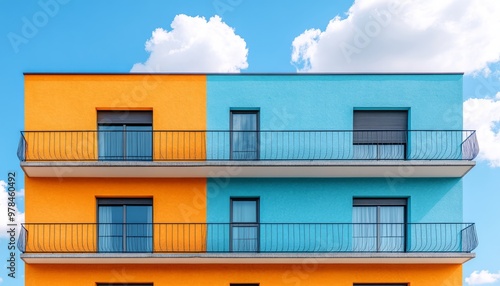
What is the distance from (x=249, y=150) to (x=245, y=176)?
830mm

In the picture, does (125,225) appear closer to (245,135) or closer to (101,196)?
(101,196)

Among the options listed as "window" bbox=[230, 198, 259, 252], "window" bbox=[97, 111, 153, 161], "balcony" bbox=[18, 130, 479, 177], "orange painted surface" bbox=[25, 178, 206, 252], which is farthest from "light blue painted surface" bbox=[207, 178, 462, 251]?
"window" bbox=[97, 111, 153, 161]

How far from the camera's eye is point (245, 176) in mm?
15781

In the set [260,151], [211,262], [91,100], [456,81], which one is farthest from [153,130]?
[456,81]

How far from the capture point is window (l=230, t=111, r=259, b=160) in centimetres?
1606

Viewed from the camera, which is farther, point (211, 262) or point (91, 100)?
point (91, 100)

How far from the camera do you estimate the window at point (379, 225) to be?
15.9 meters

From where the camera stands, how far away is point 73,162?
15344 mm

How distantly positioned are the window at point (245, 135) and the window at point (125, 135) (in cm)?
249

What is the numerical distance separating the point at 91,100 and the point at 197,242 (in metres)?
5.32

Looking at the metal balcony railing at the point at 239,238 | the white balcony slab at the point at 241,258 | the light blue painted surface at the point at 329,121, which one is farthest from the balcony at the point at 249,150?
the white balcony slab at the point at 241,258

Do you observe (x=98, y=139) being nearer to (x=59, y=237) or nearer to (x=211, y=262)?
(x=59, y=237)

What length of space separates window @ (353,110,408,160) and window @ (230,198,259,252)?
11.5ft

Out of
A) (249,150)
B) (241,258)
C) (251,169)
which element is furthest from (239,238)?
(249,150)
